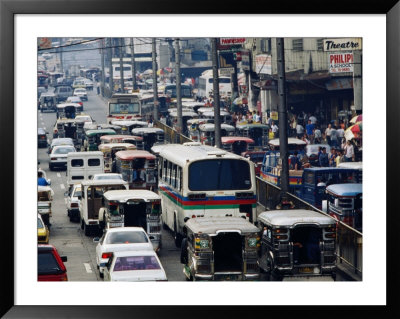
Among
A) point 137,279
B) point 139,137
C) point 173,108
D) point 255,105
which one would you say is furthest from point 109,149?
A: point 173,108

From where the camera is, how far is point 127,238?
25312 millimetres

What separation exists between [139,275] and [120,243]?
11.9ft

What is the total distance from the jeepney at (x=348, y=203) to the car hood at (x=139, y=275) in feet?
29.4

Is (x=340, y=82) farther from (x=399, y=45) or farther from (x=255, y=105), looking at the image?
(x=399, y=45)

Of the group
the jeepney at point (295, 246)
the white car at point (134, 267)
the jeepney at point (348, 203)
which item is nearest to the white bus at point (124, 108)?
the jeepney at point (348, 203)

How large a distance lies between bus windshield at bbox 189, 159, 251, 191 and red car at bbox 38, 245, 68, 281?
29.5 feet

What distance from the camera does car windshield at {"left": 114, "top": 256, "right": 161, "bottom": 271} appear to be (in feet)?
72.0

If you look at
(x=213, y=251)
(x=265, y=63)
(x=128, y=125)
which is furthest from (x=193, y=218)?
(x=265, y=63)

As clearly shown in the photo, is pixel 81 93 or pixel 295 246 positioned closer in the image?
pixel 295 246

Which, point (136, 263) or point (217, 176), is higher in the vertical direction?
point (217, 176)

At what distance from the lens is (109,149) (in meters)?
45.8

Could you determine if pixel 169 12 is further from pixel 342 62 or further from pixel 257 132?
pixel 257 132

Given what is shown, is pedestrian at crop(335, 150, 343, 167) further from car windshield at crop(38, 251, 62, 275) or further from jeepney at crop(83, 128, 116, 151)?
car windshield at crop(38, 251, 62, 275)

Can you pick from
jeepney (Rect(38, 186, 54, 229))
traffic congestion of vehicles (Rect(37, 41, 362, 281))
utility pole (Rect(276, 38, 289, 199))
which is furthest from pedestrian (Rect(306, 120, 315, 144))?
jeepney (Rect(38, 186, 54, 229))
